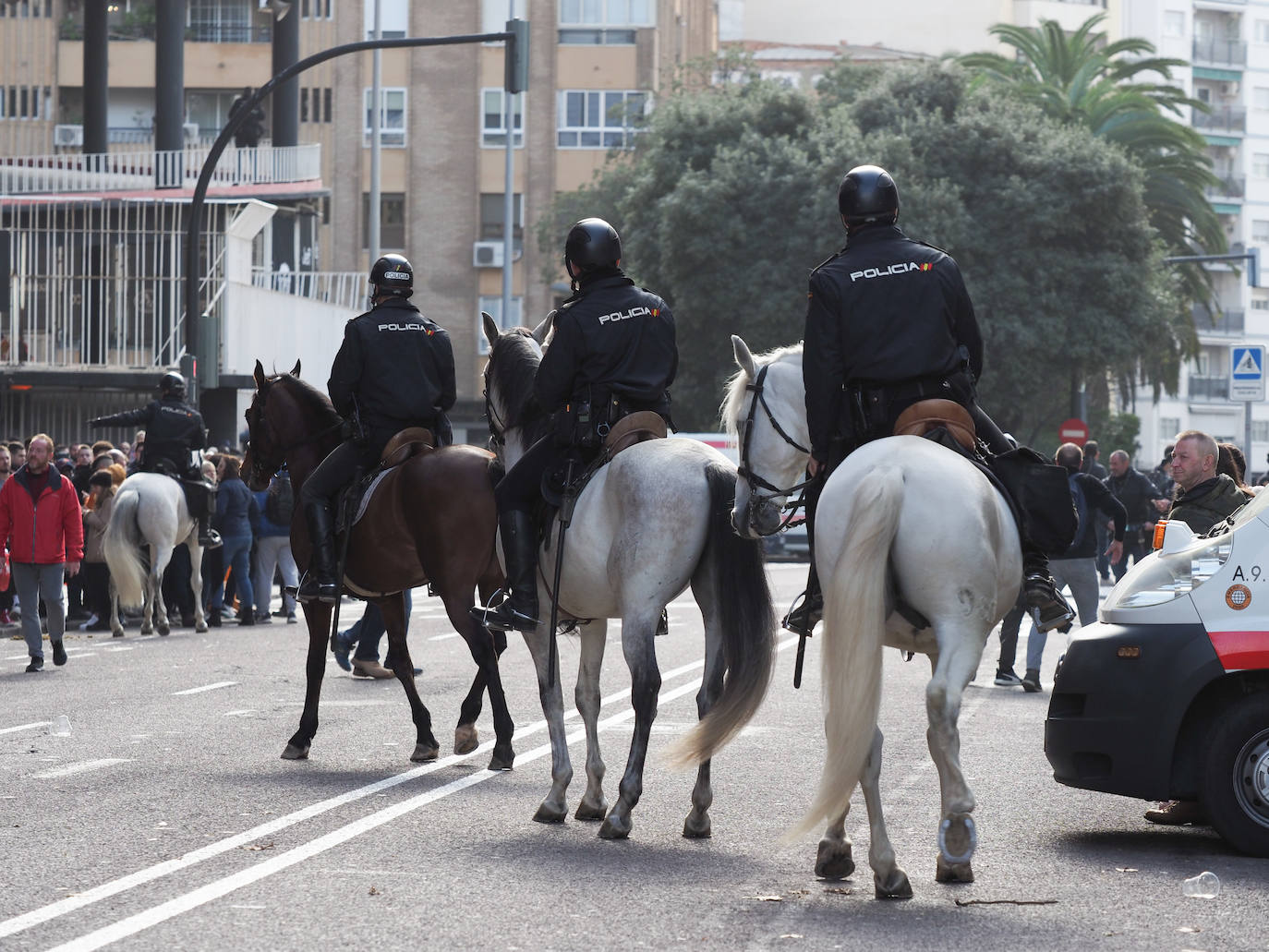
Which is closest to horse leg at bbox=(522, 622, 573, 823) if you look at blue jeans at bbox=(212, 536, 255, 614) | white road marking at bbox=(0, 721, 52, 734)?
white road marking at bbox=(0, 721, 52, 734)

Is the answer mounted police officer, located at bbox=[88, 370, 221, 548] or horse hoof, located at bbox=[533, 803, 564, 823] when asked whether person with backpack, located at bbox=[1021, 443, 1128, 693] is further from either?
mounted police officer, located at bbox=[88, 370, 221, 548]

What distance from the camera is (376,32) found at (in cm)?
4894

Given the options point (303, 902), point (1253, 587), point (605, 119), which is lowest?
point (303, 902)

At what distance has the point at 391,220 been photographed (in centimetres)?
6781

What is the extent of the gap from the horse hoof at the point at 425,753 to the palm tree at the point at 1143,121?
43.9m

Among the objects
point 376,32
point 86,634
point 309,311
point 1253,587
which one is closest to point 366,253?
point 376,32

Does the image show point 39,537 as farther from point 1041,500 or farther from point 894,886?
point 894,886

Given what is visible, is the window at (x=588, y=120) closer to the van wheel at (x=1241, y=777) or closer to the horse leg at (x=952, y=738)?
the van wheel at (x=1241, y=777)

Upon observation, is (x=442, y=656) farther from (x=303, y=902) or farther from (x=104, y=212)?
(x=104, y=212)

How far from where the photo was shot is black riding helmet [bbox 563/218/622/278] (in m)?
9.38

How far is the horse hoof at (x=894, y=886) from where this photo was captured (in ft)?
23.9

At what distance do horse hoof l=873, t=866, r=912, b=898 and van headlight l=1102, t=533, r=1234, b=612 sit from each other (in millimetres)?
2082

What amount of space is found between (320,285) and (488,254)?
2198 centimetres

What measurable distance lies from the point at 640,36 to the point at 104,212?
3323 centimetres
